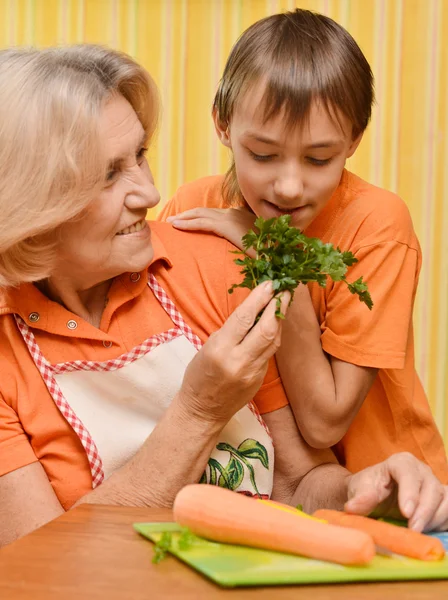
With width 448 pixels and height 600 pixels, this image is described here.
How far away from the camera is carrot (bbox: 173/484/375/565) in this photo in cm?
103

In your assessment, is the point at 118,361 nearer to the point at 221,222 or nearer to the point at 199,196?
the point at 221,222

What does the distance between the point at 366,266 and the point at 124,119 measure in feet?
1.90

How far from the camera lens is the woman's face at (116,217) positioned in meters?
1.67

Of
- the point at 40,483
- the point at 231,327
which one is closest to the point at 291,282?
the point at 231,327

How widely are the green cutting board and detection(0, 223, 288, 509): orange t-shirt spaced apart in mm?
664

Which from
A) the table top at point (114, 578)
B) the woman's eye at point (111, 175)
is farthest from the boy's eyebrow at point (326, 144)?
the table top at point (114, 578)

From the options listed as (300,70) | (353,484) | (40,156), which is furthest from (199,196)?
(353,484)

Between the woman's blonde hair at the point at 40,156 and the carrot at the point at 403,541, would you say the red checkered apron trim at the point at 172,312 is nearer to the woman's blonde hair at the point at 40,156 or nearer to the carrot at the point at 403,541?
the woman's blonde hair at the point at 40,156

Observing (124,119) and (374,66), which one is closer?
(124,119)

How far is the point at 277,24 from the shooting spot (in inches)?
74.0

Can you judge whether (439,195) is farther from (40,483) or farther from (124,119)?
(40,483)

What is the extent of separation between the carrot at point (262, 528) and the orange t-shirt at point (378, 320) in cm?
72

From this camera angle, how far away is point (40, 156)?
1.62 m

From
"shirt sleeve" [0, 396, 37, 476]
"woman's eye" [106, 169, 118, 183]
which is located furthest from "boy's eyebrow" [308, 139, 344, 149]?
"shirt sleeve" [0, 396, 37, 476]
